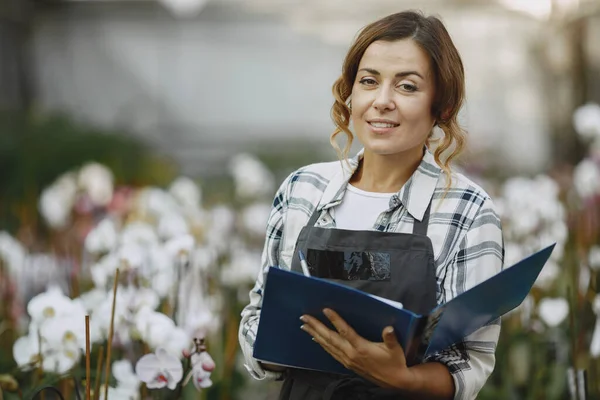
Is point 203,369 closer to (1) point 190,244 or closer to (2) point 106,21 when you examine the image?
(1) point 190,244

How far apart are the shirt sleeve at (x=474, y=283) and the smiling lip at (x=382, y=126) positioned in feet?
0.73

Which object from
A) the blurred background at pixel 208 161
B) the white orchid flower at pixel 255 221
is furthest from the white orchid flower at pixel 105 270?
the white orchid flower at pixel 255 221

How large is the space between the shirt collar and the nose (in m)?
0.15

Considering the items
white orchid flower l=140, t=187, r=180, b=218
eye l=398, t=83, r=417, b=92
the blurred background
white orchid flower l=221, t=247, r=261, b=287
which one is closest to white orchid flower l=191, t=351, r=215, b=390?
the blurred background

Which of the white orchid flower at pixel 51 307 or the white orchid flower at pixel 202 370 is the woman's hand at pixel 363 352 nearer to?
the white orchid flower at pixel 202 370

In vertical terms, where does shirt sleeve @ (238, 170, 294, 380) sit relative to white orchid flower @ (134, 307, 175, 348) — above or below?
above

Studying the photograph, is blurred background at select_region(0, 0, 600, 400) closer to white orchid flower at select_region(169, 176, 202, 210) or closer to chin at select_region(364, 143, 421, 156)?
white orchid flower at select_region(169, 176, 202, 210)

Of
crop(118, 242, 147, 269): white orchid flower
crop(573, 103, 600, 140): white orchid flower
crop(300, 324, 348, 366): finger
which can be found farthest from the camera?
crop(573, 103, 600, 140): white orchid flower

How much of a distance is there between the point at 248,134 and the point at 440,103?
32.5 feet

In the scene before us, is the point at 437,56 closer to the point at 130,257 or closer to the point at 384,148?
the point at 384,148

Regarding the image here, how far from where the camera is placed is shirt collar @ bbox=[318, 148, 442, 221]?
158 centimetres

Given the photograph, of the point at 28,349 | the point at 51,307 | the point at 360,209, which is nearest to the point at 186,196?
the point at 28,349

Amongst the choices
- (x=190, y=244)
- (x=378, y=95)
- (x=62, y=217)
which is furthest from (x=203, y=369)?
(x=62, y=217)

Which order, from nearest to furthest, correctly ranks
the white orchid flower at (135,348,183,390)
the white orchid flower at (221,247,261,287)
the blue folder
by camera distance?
the blue folder
the white orchid flower at (135,348,183,390)
the white orchid flower at (221,247,261,287)
